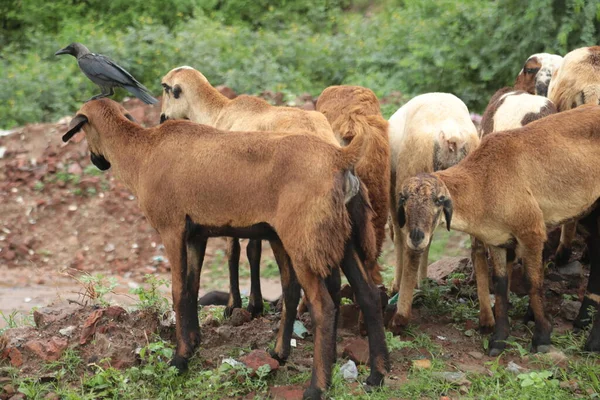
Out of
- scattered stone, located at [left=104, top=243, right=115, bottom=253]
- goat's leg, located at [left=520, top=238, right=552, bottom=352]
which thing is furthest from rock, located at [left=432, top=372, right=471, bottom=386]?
scattered stone, located at [left=104, top=243, right=115, bottom=253]

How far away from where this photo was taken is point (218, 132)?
263 inches

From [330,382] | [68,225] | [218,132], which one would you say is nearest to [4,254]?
[68,225]

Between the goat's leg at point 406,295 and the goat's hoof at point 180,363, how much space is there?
69.7 inches

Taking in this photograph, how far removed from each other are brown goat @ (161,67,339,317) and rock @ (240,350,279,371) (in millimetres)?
1371

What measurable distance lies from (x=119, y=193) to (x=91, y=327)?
21.0 ft

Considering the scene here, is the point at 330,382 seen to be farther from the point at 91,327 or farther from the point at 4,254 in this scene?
the point at 4,254

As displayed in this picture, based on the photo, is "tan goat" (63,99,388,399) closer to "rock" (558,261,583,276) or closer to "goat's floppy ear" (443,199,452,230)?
"goat's floppy ear" (443,199,452,230)

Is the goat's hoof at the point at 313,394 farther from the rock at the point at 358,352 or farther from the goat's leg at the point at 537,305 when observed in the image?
the goat's leg at the point at 537,305

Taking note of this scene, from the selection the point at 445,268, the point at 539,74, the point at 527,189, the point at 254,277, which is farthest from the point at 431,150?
the point at 539,74

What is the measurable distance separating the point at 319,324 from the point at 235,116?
8.81 ft

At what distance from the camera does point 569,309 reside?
305 inches

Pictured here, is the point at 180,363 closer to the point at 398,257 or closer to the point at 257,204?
the point at 257,204

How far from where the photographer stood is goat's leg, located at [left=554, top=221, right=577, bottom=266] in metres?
8.52

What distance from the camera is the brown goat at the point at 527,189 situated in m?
6.73
